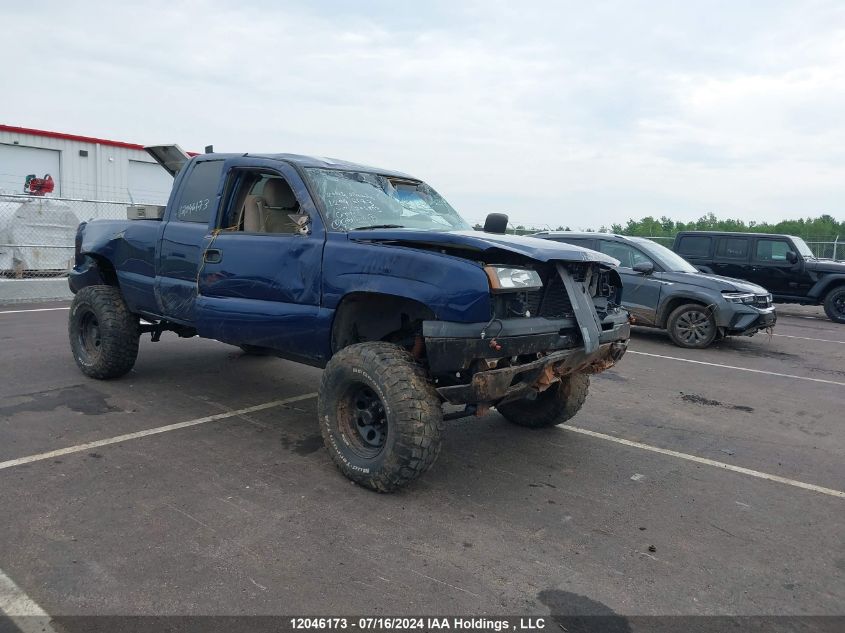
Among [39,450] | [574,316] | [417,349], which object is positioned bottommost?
[39,450]

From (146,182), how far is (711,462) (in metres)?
25.8

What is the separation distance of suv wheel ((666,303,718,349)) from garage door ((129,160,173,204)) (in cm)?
2118

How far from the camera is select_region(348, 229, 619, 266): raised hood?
377 centimetres

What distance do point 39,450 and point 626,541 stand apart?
148 inches

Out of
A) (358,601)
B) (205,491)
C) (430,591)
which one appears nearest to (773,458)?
(430,591)

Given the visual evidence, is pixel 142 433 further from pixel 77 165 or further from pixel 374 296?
pixel 77 165

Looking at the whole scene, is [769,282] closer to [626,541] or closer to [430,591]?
[626,541]

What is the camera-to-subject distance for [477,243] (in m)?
3.74

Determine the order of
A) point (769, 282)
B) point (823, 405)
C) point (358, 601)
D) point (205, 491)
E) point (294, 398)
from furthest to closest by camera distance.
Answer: point (769, 282) < point (823, 405) < point (294, 398) < point (205, 491) < point (358, 601)

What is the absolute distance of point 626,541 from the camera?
349 centimetres

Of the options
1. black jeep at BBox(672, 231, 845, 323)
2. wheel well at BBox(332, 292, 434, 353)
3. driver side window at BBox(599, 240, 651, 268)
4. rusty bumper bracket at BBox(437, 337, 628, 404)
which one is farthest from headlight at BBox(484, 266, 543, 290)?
black jeep at BBox(672, 231, 845, 323)

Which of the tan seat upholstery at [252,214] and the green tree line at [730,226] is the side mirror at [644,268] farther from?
the green tree line at [730,226]

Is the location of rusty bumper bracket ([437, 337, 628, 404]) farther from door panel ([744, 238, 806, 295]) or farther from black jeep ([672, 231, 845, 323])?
door panel ([744, 238, 806, 295])

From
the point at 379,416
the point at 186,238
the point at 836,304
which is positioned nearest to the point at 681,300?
the point at 836,304
